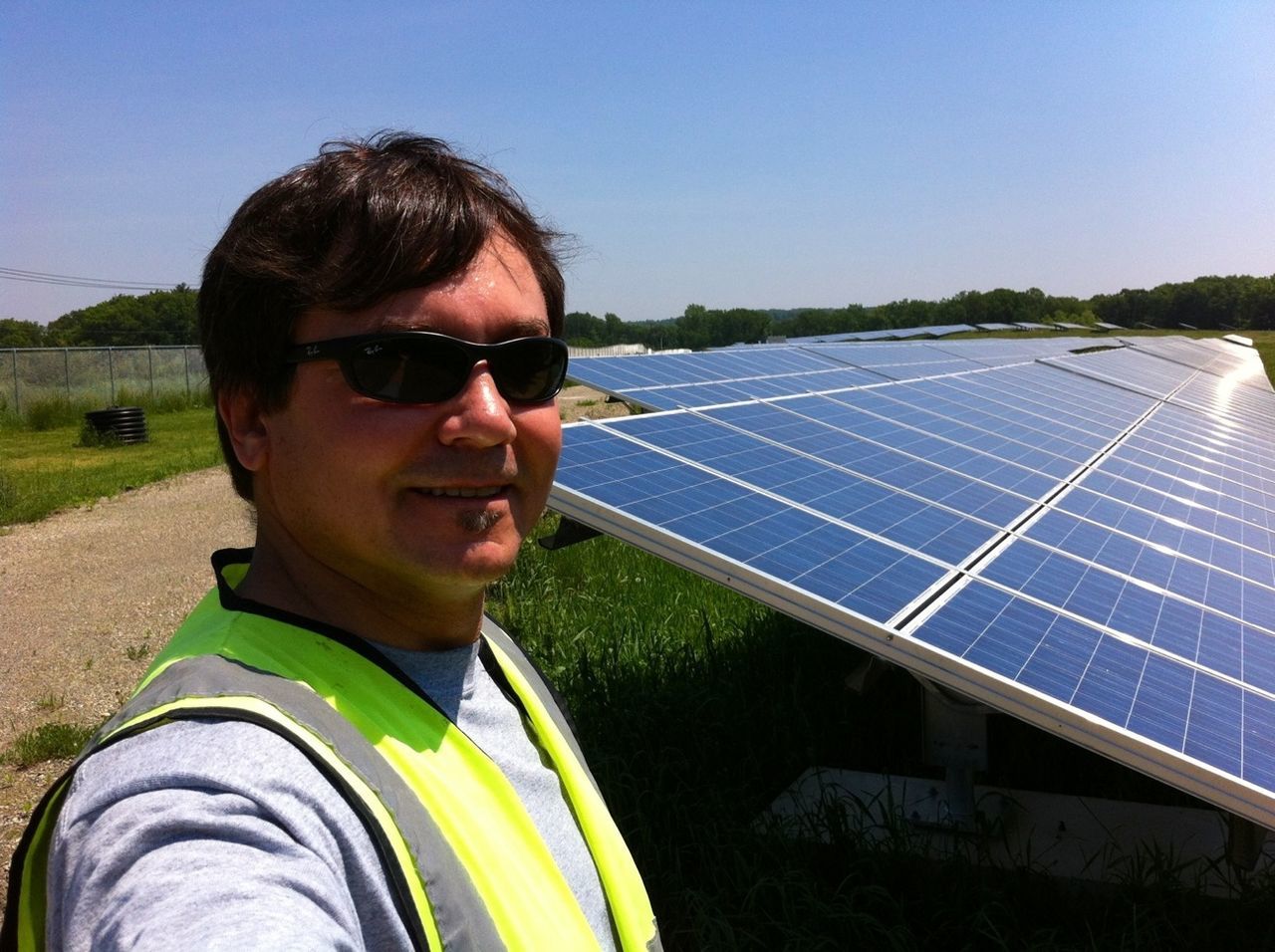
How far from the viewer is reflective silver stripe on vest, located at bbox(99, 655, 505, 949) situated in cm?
113

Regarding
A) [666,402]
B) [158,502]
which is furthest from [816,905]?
[158,502]

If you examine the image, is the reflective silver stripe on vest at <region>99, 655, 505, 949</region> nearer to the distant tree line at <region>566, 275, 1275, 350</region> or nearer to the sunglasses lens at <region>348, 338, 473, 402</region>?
the sunglasses lens at <region>348, 338, 473, 402</region>

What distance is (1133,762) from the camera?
3008 mm

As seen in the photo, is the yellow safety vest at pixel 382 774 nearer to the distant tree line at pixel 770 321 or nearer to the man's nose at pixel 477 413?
the man's nose at pixel 477 413

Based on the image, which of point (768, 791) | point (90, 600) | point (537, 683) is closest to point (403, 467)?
point (537, 683)

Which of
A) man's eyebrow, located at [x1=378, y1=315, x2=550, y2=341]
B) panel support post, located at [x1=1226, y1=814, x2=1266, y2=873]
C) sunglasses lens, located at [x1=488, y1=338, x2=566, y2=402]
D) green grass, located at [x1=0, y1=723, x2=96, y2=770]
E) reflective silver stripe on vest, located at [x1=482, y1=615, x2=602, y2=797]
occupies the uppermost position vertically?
man's eyebrow, located at [x1=378, y1=315, x2=550, y2=341]

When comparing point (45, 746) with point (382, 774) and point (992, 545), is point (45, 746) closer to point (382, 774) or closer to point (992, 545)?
point (992, 545)

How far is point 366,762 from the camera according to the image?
1171 millimetres

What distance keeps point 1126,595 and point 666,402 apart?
13.5ft

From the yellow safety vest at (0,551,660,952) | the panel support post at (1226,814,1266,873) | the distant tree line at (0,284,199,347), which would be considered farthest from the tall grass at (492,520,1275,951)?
the distant tree line at (0,284,199,347)

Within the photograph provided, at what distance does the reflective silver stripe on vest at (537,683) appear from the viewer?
6.29ft

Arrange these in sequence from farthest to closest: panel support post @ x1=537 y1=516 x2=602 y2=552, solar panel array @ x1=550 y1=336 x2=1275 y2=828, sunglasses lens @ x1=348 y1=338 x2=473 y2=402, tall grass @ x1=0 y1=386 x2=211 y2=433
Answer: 1. tall grass @ x1=0 y1=386 x2=211 y2=433
2. panel support post @ x1=537 y1=516 x2=602 y2=552
3. solar panel array @ x1=550 y1=336 x2=1275 y2=828
4. sunglasses lens @ x1=348 y1=338 x2=473 y2=402

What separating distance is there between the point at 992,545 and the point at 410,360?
3.81 m

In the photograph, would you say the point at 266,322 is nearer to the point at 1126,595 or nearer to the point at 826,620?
the point at 826,620
